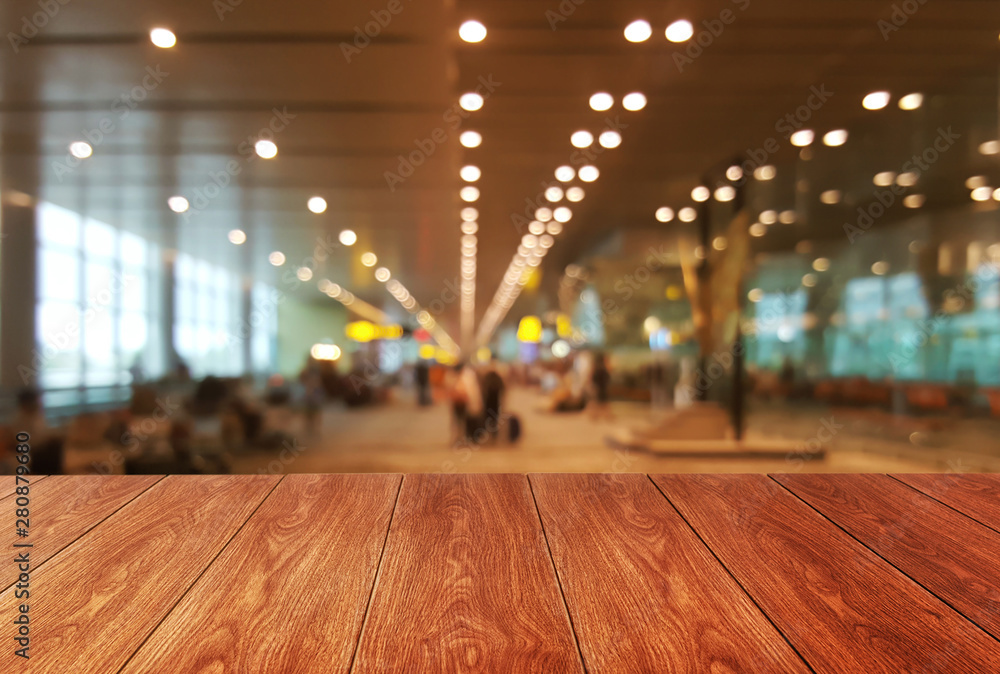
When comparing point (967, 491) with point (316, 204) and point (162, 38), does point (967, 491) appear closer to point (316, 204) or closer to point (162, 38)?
point (162, 38)

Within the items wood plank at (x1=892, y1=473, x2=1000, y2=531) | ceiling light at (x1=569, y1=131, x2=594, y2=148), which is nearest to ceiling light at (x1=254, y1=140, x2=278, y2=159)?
ceiling light at (x1=569, y1=131, x2=594, y2=148)

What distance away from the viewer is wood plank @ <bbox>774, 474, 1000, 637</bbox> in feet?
3.85

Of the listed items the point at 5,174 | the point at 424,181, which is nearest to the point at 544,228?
the point at 424,181

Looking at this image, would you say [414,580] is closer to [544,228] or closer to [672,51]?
[672,51]

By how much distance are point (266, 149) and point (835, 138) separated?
26.9 ft

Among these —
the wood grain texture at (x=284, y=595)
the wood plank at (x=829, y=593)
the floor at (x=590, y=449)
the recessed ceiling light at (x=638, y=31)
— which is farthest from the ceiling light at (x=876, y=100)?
the wood grain texture at (x=284, y=595)

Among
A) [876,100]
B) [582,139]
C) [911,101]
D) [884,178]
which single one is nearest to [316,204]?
[582,139]

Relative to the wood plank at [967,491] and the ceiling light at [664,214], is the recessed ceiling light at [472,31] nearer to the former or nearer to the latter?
the wood plank at [967,491]

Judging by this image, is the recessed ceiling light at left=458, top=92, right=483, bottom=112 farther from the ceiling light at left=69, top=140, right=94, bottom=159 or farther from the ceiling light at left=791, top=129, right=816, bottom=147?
the ceiling light at left=69, top=140, right=94, bottom=159

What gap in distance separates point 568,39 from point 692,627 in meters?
5.57

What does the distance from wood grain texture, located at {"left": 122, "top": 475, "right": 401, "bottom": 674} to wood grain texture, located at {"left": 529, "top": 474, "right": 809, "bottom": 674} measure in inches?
16.4

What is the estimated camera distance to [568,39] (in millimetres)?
5574

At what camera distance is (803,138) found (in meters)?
8.57

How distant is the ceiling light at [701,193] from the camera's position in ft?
36.1
